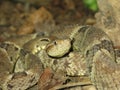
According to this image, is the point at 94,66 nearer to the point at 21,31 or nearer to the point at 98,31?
the point at 98,31

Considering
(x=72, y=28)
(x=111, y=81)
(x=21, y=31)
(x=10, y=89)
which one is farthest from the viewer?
(x=21, y=31)

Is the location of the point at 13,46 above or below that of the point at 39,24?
below

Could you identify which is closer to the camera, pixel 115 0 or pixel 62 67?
pixel 62 67

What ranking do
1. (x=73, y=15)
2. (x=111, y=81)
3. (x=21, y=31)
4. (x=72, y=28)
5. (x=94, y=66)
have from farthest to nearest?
1. (x=73, y=15)
2. (x=21, y=31)
3. (x=72, y=28)
4. (x=94, y=66)
5. (x=111, y=81)

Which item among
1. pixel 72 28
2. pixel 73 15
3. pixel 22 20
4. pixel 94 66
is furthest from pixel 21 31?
pixel 94 66

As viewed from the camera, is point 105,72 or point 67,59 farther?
point 67,59

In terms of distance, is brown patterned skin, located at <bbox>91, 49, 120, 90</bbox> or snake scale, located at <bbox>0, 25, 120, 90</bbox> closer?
brown patterned skin, located at <bbox>91, 49, 120, 90</bbox>

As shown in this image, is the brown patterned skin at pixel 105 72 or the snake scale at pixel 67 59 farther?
the snake scale at pixel 67 59

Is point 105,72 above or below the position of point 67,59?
below
